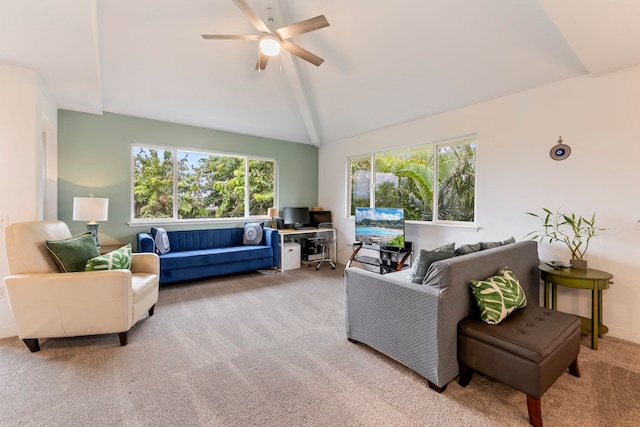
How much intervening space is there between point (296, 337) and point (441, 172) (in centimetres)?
314

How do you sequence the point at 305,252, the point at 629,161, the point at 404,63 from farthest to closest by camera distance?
the point at 305,252
the point at 404,63
the point at 629,161

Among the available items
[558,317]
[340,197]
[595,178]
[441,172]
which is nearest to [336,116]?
[340,197]

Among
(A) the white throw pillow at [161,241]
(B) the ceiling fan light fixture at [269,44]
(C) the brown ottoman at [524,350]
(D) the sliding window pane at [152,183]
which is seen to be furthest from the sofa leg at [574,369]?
(D) the sliding window pane at [152,183]

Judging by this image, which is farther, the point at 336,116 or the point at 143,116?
the point at 336,116

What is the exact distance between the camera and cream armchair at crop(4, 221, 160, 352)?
2258 millimetres

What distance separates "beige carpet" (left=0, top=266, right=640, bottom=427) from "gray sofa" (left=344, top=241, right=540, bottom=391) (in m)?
0.15

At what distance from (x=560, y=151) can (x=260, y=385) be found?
12.0 ft

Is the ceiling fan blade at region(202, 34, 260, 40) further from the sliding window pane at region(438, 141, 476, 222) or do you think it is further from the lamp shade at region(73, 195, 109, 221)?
the sliding window pane at region(438, 141, 476, 222)

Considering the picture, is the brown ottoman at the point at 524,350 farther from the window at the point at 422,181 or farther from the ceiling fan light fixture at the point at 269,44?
the ceiling fan light fixture at the point at 269,44

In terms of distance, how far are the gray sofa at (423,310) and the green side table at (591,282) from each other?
1.33ft

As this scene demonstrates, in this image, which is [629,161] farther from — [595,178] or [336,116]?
[336,116]

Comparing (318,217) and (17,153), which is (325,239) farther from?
(17,153)

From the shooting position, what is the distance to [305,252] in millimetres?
5633

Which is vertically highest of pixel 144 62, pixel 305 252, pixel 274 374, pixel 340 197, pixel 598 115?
pixel 144 62
